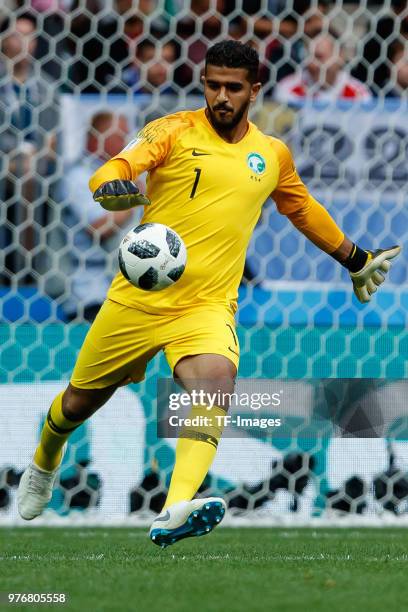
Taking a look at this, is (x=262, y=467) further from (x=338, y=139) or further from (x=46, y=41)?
(x=46, y=41)

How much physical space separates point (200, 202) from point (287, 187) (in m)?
0.51

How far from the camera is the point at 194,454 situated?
14.5ft

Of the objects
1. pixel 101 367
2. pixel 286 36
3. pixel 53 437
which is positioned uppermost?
pixel 286 36

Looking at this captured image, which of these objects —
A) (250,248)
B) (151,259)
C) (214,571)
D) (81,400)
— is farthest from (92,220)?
(214,571)

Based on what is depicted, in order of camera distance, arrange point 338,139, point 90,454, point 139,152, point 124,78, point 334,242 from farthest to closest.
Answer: point 124,78 < point 338,139 < point 90,454 < point 334,242 < point 139,152

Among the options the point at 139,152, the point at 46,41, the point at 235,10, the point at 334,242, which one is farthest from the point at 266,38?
the point at 139,152

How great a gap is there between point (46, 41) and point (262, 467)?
9.23ft

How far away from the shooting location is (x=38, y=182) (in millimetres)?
7125

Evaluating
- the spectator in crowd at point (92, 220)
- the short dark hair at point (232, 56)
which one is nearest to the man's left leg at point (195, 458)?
the short dark hair at point (232, 56)

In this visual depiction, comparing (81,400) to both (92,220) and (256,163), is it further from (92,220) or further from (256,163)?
(92,220)

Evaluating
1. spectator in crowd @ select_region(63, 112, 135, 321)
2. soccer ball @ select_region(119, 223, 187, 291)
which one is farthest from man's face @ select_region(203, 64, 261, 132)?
spectator in crowd @ select_region(63, 112, 135, 321)

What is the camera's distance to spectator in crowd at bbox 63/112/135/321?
7035mm

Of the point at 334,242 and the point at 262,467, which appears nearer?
the point at 334,242

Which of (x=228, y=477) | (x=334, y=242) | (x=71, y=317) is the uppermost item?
(x=334, y=242)
